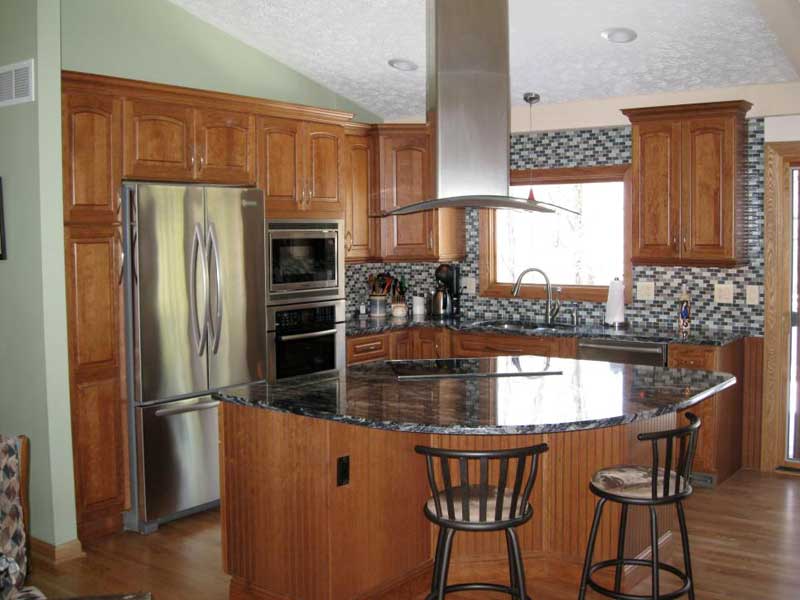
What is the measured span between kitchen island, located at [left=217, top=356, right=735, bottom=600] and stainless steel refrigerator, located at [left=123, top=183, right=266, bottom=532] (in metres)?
1.13

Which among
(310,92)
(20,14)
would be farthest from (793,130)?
(20,14)

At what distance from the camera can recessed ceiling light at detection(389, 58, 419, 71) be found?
5617mm

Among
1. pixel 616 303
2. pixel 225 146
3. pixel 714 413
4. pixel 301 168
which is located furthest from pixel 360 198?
pixel 714 413

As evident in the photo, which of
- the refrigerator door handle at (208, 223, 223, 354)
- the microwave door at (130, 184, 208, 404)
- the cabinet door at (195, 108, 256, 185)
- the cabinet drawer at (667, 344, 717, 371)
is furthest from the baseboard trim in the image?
the cabinet drawer at (667, 344, 717, 371)

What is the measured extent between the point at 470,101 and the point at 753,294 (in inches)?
105

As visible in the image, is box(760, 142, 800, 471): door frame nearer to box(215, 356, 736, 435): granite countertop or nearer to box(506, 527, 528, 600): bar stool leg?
box(215, 356, 736, 435): granite countertop

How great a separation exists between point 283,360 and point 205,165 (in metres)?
1.25

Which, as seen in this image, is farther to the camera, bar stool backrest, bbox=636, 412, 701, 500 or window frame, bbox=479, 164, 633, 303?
window frame, bbox=479, 164, 633, 303

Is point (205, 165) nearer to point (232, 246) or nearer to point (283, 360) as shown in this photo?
point (232, 246)

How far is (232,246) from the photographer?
4.82 metres

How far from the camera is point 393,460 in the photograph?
3416 millimetres

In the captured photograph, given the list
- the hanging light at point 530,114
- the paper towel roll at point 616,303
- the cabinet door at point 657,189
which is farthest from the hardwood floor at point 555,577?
the hanging light at point 530,114

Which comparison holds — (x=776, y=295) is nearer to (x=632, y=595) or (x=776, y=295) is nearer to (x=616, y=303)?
(x=616, y=303)

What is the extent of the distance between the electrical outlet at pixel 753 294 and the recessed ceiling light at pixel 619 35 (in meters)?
1.75
